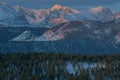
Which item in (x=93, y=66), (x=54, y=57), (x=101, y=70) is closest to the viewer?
(x=101, y=70)

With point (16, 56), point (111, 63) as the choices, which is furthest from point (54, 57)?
point (111, 63)

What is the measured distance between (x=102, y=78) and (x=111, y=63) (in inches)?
749

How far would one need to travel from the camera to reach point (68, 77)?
12319cm

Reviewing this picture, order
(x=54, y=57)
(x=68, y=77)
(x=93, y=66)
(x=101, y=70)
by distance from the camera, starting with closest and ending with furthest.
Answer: (x=68, y=77) < (x=101, y=70) < (x=93, y=66) < (x=54, y=57)

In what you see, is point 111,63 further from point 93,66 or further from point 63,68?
point 63,68

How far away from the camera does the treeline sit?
126 meters

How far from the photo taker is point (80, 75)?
126188 millimetres

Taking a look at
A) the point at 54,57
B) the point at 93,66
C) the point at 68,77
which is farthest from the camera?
the point at 54,57

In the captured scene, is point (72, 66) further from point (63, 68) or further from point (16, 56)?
point (16, 56)

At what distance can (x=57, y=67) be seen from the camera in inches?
5477

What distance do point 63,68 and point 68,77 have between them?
15654 millimetres

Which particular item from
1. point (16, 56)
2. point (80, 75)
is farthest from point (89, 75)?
point (16, 56)

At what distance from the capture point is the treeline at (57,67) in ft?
415

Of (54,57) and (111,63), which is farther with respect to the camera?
(54,57)
